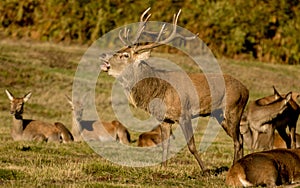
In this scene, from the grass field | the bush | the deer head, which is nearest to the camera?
the grass field

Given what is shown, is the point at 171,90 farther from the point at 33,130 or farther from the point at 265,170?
the point at 33,130

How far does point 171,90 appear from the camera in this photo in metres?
13.4

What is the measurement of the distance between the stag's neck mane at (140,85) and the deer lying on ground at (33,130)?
5.68m

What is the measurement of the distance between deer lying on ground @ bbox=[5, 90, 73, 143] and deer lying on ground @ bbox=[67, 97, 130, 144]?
4.70ft

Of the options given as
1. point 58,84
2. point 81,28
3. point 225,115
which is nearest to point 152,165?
point 225,115

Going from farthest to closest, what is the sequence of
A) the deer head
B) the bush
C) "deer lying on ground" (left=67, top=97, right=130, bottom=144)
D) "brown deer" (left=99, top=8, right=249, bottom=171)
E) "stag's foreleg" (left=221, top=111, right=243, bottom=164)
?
the bush
"deer lying on ground" (left=67, top=97, right=130, bottom=144)
the deer head
"stag's foreleg" (left=221, top=111, right=243, bottom=164)
"brown deer" (left=99, top=8, right=249, bottom=171)

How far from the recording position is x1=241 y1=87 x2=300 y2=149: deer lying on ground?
57.1 feet

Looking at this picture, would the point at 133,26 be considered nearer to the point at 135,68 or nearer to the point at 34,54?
the point at 34,54

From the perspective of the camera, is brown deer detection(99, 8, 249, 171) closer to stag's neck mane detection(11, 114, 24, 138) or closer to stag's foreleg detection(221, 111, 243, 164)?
stag's foreleg detection(221, 111, 243, 164)

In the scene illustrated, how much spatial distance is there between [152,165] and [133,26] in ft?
69.7

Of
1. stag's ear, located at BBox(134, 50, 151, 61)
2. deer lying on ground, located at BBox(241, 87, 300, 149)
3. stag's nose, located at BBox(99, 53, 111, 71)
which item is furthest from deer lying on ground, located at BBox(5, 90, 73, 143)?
stag's ear, located at BBox(134, 50, 151, 61)

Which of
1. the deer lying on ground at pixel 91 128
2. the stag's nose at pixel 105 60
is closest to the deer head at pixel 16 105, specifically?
the deer lying on ground at pixel 91 128

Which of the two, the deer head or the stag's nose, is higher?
the stag's nose

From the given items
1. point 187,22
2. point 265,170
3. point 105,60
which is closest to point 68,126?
point 105,60
